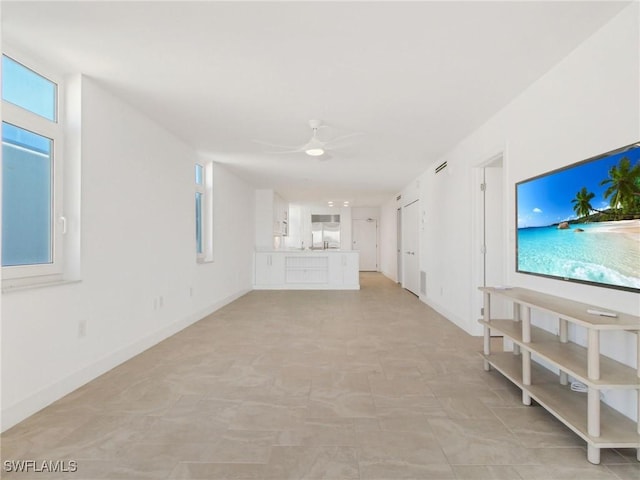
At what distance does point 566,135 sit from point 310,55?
1.89 metres

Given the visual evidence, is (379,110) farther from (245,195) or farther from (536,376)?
(245,195)

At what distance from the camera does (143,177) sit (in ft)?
12.3

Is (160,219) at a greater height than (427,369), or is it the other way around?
(160,219)

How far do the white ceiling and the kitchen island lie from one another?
480 cm

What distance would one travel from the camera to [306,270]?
8.89m

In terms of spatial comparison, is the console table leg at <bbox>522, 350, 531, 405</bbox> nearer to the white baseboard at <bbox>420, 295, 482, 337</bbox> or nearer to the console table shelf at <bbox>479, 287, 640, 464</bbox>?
the console table shelf at <bbox>479, 287, 640, 464</bbox>

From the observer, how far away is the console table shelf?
1.74m

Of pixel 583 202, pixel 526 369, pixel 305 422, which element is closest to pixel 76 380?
pixel 305 422

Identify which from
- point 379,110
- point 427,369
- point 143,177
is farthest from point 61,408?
point 379,110

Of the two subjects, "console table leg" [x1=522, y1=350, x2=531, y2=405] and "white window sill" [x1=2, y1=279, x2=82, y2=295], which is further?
"console table leg" [x1=522, y1=350, x2=531, y2=405]

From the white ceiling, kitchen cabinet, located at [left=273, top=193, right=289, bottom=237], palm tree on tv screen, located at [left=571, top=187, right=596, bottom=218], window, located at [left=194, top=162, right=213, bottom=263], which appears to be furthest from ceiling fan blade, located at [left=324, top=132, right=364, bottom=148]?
kitchen cabinet, located at [left=273, top=193, right=289, bottom=237]

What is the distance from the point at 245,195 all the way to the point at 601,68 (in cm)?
669

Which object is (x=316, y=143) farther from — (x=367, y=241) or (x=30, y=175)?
(x=367, y=241)

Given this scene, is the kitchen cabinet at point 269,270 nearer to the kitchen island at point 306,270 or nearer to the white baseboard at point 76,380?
the kitchen island at point 306,270
